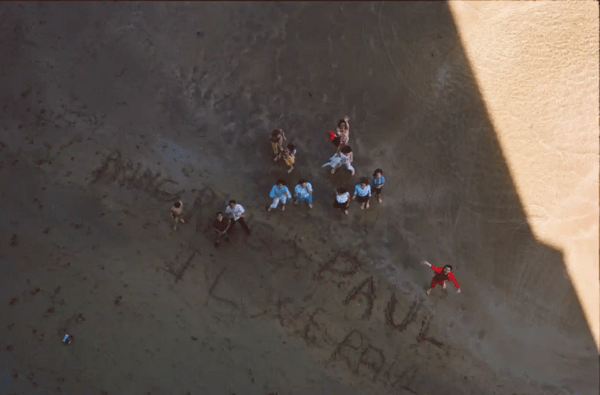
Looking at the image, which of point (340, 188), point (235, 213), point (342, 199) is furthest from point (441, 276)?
point (235, 213)

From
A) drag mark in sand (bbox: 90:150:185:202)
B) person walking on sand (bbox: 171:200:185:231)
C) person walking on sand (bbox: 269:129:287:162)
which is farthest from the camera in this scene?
person walking on sand (bbox: 269:129:287:162)

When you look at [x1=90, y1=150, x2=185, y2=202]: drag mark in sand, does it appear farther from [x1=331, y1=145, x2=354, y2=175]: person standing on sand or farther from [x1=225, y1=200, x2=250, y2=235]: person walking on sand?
[x1=331, y1=145, x2=354, y2=175]: person standing on sand

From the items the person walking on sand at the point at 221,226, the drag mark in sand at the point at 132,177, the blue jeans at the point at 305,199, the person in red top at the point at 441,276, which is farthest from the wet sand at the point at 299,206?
the person in red top at the point at 441,276

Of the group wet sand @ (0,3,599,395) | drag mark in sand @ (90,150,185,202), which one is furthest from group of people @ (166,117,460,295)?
drag mark in sand @ (90,150,185,202)

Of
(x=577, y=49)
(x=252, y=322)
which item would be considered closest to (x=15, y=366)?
(x=252, y=322)

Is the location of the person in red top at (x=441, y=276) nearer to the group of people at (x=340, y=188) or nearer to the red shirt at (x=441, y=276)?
the red shirt at (x=441, y=276)

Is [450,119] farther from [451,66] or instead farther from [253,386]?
[253,386]
